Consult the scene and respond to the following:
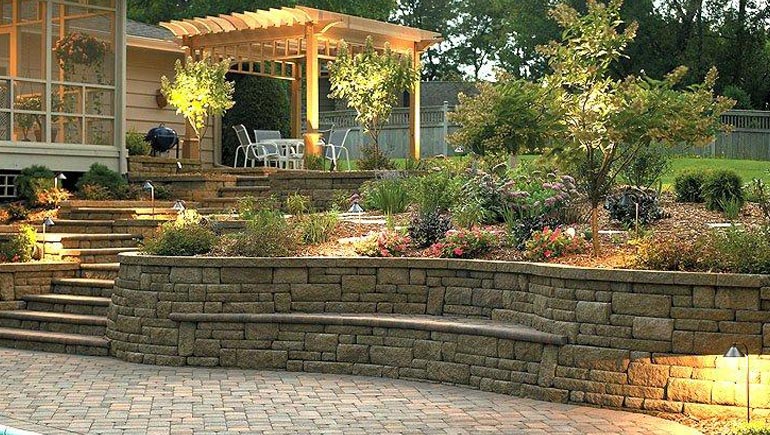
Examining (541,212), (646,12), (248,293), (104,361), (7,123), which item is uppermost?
(646,12)

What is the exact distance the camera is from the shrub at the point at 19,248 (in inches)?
482

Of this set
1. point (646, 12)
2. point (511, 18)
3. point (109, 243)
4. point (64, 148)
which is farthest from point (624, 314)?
point (511, 18)

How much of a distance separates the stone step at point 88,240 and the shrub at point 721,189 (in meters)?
6.22

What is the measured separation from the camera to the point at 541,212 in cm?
1071

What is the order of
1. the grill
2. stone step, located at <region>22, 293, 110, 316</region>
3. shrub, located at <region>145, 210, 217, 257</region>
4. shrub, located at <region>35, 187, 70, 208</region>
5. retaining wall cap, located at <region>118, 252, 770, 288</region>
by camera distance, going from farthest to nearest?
the grill
shrub, located at <region>35, 187, 70, 208</region>
stone step, located at <region>22, 293, 110, 316</region>
shrub, located at <region>145, 210, 217, 257</region>
retaining wall cap, located at <region>118, 252, 770, 288</region>

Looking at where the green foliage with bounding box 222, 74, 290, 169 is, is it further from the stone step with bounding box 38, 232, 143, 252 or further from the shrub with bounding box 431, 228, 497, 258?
the shrub with bounding box 431, 228, 497, 258

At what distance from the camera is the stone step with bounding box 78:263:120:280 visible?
479 inches

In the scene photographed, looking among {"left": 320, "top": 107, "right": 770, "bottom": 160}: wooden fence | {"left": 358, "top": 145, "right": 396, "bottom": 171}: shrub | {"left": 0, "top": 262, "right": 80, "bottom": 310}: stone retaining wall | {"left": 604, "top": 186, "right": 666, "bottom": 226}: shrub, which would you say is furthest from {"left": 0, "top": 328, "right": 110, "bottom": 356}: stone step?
{"left": 320, "top": 107, "right": 770, "bottom": 160}: wooden fence

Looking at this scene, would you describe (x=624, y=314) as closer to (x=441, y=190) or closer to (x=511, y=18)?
(x=441, y=190)

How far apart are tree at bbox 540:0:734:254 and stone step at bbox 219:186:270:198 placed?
6.60 meters

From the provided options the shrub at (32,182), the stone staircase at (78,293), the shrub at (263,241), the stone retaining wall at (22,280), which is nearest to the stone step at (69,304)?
the stone staircase at (78,293)

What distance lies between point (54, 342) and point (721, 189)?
22.4 ft

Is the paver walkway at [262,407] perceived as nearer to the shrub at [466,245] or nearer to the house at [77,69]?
→ the shrub at [466,245]

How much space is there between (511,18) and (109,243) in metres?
26.9
